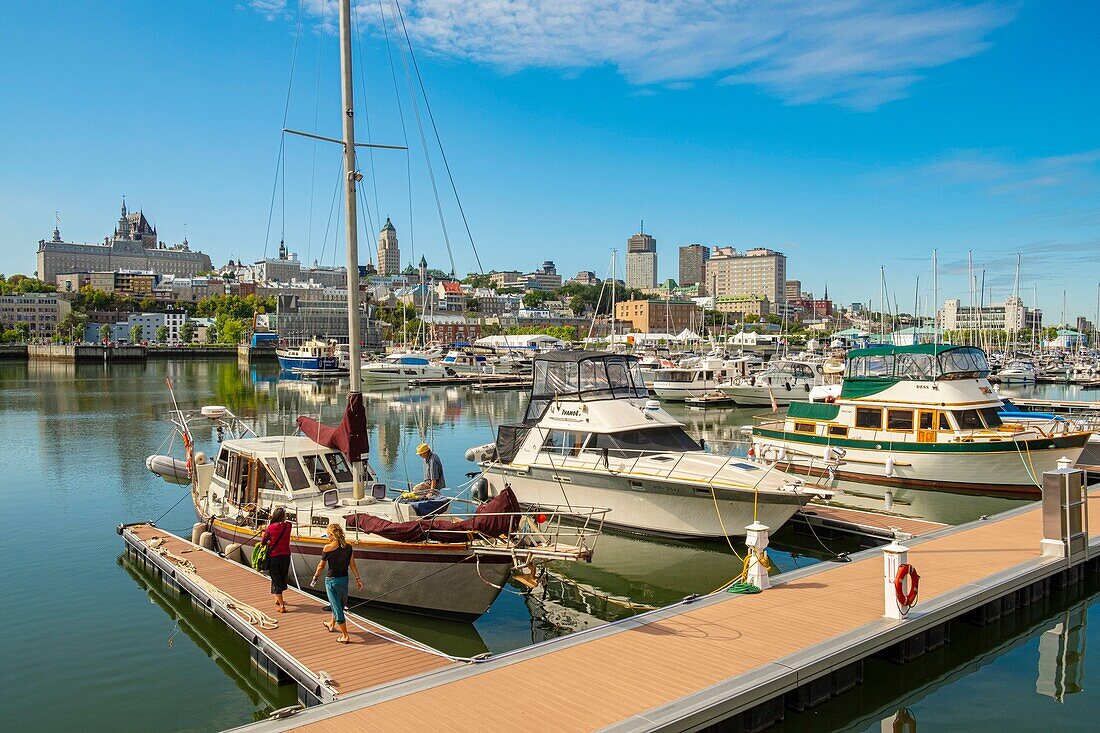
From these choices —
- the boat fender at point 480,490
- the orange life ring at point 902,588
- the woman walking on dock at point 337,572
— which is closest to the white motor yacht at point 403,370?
the boat fender at point 480,490

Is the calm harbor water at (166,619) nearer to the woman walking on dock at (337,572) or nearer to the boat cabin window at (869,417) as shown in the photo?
the woman walking on dock at (337,572)

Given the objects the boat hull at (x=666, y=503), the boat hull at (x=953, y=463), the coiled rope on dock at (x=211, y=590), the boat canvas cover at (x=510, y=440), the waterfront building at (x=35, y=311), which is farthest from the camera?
the waterfront building at (x=35, y=311)

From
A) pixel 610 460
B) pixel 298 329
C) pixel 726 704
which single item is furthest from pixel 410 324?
pixel 726 704

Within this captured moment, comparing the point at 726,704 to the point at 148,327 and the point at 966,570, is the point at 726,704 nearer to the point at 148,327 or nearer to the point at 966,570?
the point at 966,570

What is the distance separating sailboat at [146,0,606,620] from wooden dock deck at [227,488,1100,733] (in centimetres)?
210

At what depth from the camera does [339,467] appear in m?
16.3

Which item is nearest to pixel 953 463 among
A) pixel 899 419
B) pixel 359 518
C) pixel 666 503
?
pixel 899 419

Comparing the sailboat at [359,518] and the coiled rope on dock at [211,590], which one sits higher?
the sailboat at [359,518]

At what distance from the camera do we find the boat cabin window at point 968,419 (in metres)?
24.7

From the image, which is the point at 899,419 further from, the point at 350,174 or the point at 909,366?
the point at 350,174

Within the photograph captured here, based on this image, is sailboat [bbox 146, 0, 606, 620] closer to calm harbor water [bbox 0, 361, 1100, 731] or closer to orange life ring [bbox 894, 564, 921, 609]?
calm harbor water [bbox 0, 361, 1100, 731]

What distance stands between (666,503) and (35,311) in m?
207

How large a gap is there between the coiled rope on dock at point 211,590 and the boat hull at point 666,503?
6.58 m

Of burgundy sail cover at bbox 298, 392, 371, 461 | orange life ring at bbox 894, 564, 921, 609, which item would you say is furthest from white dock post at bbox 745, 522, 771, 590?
burgundy sail cover at bbox 298, 392, 371, 461
